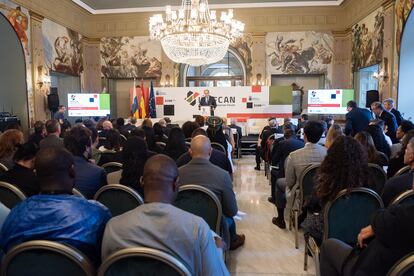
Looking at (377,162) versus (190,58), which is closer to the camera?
(377,162)

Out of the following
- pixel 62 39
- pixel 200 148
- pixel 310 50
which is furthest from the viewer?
pixel 310 50

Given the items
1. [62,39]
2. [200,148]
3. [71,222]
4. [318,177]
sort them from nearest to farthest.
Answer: [71,222]
[318,177]
[200,148]
[62,39]

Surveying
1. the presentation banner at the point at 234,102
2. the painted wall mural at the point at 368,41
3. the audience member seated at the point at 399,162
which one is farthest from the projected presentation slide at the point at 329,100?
the audience member seated at the point at 399,162

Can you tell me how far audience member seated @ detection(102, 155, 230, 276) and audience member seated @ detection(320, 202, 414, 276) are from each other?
72cm

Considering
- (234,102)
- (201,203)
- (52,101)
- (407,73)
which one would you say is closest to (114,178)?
(201,203)

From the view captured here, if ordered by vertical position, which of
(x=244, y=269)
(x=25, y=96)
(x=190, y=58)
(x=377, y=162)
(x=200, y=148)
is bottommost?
(x=244, y=269)

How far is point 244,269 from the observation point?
10.1ft

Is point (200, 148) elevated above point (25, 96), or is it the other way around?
point (25, 96)

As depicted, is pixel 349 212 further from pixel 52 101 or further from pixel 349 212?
pixel 52 101

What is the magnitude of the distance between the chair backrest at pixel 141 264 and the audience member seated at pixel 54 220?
0.24 metres

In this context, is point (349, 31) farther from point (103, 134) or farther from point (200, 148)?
point (200, 148)

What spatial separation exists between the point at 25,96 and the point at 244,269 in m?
9.03

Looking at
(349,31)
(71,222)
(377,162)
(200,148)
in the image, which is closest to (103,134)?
(200,148)

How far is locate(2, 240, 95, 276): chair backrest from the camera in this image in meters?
1.33
